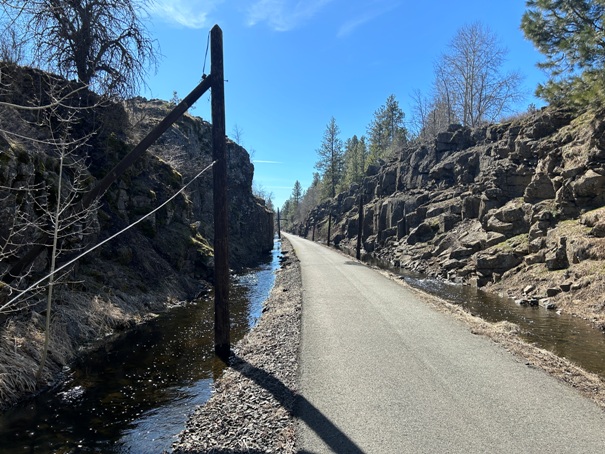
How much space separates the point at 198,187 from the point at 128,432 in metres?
23.7

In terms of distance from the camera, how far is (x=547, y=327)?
40.7 feet

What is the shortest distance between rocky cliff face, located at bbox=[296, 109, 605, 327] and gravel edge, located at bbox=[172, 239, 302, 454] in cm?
1089

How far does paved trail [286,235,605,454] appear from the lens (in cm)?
459

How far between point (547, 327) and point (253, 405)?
10853 mm

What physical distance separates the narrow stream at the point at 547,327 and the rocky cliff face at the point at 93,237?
11692 millimetres

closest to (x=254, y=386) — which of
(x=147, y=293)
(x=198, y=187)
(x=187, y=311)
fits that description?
(x=187, y=311)

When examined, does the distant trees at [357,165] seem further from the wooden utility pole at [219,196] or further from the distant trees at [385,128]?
the wooden utility pole at [219,196]

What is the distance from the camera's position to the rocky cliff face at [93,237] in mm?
8117

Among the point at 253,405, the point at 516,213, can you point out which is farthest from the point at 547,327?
the point at 516,213

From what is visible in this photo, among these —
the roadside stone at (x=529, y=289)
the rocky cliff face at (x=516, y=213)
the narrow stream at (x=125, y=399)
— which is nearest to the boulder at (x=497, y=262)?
the rocky cliff face at (x=516, y=213)

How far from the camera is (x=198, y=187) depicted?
28.2 m

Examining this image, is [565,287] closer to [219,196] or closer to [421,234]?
[219,196]

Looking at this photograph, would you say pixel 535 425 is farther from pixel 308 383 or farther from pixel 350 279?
pixel 350 279

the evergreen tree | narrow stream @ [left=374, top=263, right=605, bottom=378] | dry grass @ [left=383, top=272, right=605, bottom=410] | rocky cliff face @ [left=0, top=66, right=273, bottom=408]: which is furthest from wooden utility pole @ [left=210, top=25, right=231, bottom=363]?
the evergreen tree
